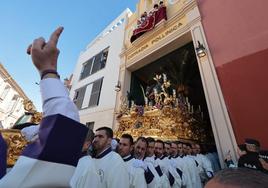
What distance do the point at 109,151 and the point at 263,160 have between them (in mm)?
2395

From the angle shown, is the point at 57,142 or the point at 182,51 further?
the point at 182,51

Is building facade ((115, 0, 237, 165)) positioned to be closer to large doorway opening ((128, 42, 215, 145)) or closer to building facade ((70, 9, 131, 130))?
large doorway opening ((128, 42, 215, 145))

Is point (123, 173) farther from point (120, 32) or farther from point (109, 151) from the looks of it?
point (120, 32)

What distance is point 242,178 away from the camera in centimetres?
58

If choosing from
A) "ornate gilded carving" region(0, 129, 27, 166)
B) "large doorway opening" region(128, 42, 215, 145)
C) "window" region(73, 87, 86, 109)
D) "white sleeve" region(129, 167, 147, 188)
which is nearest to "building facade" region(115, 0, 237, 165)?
"large doorway opening" region(128, 42, 215, 145)

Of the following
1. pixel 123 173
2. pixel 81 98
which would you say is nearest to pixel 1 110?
pixel 81 98

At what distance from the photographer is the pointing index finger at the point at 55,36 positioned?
0.77 meters

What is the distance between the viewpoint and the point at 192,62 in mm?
8664

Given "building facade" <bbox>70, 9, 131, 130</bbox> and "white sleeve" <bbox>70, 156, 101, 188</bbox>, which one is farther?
"building facade" <bbox>70, 9, 131, 130</bbox>

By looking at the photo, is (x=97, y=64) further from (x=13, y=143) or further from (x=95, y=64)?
(x=13, y=143)

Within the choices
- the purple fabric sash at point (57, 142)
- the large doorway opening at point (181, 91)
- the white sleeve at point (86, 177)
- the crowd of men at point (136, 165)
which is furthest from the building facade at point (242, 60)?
the purple fabric sash at point (57, 142)

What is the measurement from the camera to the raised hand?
2.43ft

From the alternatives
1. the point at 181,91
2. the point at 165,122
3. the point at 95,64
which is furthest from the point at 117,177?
the point at 95,64

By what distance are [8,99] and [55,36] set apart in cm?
2146
